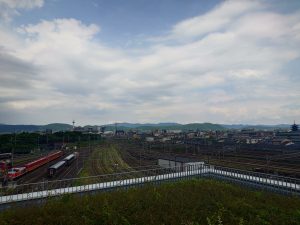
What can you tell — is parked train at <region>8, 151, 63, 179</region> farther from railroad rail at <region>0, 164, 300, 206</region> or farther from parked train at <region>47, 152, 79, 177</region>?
railroad rail at <region>0, 164, 300, 206</region>

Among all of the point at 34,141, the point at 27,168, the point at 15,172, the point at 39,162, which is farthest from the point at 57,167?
the point at 34,141

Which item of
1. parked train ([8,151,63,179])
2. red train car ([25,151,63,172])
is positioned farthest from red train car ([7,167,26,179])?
red train car ([25,151,63,172])

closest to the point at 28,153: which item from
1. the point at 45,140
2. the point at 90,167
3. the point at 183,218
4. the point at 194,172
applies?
Result: the point at 45,140

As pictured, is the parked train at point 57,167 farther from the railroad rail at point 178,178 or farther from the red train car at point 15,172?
the railroad rail at point 178,178

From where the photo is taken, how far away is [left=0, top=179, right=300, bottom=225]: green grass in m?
7.59

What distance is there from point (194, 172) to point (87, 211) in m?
14.5

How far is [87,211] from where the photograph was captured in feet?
28.0

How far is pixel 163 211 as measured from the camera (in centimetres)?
838

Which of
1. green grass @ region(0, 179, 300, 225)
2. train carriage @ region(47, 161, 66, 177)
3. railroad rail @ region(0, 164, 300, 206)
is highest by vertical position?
green grass @ region(0, 179, 300, 225)

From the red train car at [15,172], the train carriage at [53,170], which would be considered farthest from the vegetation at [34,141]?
the red train car at [15,172]

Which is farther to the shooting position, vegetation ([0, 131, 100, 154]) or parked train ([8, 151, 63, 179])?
vegetation ([0, 131, 100, 154])

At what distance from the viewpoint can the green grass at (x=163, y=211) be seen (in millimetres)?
7594

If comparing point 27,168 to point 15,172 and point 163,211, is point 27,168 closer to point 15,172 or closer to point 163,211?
point 15,172

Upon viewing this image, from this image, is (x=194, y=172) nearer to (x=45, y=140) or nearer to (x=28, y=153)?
(x=28, y=153)
